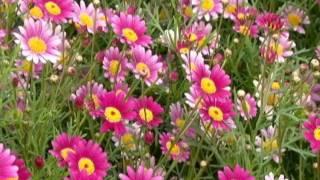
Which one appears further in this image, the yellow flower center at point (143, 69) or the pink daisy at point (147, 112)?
the yellow flower center at point (143, 69)

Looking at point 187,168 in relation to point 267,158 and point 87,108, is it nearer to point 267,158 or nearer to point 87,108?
point 267,158

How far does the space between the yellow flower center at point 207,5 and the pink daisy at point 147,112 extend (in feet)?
1.69

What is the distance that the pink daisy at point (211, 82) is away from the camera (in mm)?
1604

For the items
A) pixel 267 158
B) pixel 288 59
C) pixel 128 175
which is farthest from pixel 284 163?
pixel 128 175

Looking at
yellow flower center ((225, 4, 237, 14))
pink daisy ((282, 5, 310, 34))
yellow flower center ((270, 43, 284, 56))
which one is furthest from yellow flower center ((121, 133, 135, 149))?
pink daisy ((282, 5, 310, 34))

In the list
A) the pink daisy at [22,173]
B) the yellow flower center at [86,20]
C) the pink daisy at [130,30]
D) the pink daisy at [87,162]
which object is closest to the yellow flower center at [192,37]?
the pink daisy at [130,30]

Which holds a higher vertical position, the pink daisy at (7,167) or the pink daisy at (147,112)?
the pink daisy at (147,112)

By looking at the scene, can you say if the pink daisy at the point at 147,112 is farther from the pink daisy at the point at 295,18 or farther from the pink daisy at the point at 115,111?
the pink daisy at the point at 295,18

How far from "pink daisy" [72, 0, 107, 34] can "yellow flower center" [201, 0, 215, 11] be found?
338mm

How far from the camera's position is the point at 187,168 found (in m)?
1.72

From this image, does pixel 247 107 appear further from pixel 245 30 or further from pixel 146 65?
pixel 245 30

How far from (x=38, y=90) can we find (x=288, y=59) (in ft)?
2.30

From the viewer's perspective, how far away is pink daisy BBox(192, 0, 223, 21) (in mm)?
2061

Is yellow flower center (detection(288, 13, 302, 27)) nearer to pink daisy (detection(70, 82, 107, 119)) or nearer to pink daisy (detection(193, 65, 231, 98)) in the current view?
pink daisy (detection(193, 65, 231, 98))
